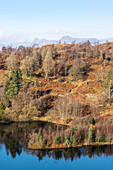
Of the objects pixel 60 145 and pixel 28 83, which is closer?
pixel 60 145

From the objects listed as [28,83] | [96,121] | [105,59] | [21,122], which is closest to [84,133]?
[96,121]

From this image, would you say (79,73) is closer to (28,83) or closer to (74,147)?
(28,83)

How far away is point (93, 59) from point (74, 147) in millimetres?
85865

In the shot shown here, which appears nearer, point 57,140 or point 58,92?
point 57,140

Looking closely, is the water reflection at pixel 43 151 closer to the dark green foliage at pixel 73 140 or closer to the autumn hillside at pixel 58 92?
the dark green foliage at pixel 73 140

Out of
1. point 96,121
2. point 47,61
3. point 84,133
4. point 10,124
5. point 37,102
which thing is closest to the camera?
point 84,133

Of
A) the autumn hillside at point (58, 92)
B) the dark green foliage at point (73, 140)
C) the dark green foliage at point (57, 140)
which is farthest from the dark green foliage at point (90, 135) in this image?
the dark green foliage at point (57, 140)

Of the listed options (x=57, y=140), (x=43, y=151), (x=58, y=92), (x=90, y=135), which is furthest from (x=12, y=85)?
(x=90, y=135)

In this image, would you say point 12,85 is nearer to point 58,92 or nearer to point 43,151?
point 58,92

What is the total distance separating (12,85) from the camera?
294 ft

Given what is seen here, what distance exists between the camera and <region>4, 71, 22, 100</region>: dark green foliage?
8619 cm

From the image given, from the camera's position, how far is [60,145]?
5553 centimetres

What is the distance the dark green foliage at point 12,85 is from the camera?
86.2 metres

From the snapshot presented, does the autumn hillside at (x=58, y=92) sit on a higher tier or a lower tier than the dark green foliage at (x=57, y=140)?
higher
